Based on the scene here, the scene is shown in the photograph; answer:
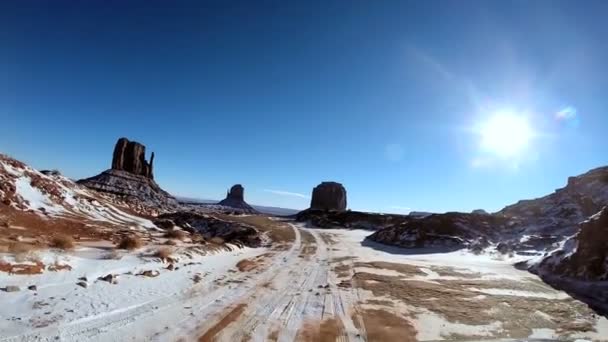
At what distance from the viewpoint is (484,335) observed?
28.2ft

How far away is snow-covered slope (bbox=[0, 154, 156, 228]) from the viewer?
81.4 ft

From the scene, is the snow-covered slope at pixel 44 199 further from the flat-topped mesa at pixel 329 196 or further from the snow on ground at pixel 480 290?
the flat-topped mesa at pixel 329 196

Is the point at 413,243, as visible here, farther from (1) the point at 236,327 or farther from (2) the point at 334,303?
(1) the point at 236,327

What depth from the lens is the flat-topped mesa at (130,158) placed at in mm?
107625

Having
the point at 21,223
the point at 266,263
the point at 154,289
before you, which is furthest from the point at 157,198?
the point at 154,289

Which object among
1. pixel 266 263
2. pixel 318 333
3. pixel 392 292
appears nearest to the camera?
pixel 318 333

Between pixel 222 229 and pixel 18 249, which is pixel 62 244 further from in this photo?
pixel 222 229

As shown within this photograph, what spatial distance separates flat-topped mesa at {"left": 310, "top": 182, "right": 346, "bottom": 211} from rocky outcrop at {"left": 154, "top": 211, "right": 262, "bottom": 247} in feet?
341

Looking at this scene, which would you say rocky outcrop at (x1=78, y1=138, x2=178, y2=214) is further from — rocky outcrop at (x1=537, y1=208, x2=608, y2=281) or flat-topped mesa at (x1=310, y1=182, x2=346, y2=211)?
flat-topped mesa at (x1=310, y1=182, x2=346, y2=211)

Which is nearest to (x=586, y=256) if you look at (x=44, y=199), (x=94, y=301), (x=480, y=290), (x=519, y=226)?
(x=480, y=290)

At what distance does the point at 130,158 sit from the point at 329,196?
286 ft

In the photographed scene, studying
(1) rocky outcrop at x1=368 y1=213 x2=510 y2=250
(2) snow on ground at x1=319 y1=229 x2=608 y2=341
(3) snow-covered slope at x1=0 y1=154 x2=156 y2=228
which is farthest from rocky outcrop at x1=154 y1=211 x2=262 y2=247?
(1) rocky outcrop at x1=368 y1=213 x2=510 y2=250

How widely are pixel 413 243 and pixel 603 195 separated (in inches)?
1012

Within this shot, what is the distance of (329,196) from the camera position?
153125mm
